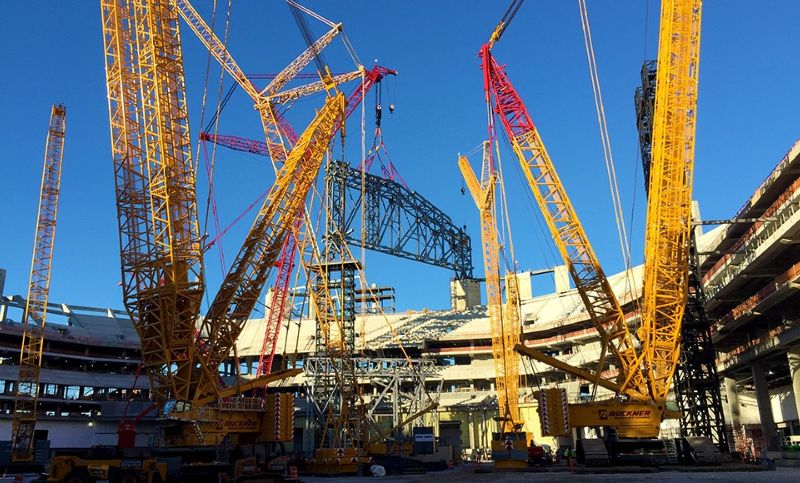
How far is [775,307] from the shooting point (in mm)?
48938

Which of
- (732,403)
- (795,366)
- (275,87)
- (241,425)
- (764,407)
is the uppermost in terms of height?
(275,87)

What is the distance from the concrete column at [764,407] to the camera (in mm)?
49656

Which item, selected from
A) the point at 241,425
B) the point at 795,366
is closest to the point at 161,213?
the point at 241,425

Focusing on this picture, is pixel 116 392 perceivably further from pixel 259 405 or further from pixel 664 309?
pixel 664 309

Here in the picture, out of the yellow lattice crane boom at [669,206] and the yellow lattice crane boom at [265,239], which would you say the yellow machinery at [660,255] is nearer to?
the yellow lattice crane boom at [669,206]

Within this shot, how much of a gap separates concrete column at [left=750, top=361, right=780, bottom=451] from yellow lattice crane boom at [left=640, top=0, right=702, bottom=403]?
17523mm

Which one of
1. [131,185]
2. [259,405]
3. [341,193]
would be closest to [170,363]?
[259,405]

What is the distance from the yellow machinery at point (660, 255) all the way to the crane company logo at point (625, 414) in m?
0.06

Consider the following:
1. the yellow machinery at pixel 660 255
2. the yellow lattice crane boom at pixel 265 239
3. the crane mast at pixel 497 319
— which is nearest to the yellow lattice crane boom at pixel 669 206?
the yellow machinery at pixel 660 255

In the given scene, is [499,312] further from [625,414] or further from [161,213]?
[161,213]

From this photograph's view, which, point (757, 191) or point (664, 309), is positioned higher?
point (757, 191)

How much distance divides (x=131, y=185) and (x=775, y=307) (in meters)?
46.6

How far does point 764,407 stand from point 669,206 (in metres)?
23.6

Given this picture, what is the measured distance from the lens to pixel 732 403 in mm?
59969
